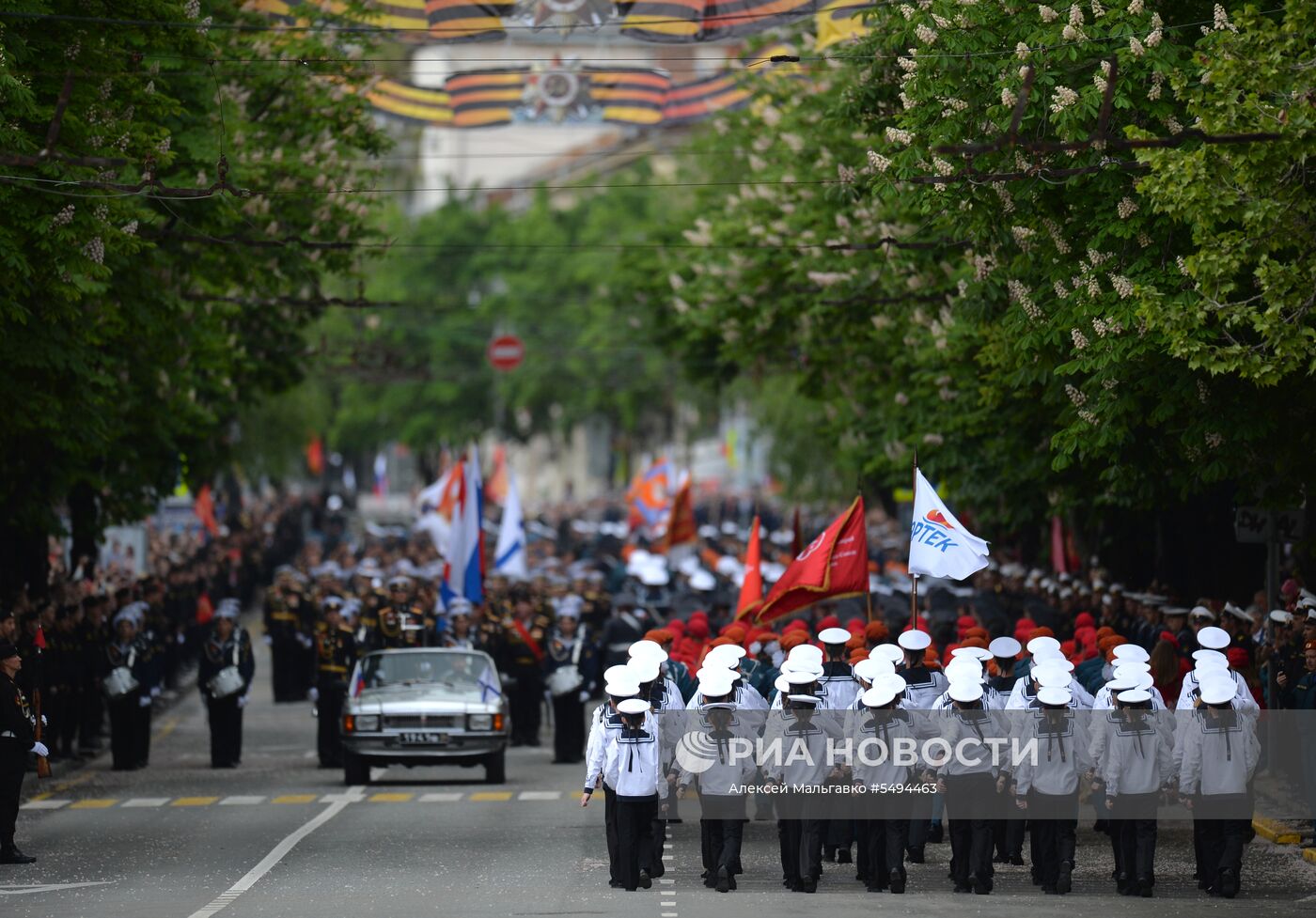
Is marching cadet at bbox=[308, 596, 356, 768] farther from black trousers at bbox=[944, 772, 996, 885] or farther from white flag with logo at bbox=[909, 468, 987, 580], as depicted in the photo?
black trousers at bbox=[944, 772, 996, 885]

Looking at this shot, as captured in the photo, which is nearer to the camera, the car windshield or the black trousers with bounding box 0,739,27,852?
the black trousers with bounding box 0,739,27,852

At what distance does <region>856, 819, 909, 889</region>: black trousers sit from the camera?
55.3 feet

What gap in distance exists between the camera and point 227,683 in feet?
88.4

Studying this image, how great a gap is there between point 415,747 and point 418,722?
26 centimetres

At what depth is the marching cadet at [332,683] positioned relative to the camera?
27.3 m

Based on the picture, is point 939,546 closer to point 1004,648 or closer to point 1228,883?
point 1004,648

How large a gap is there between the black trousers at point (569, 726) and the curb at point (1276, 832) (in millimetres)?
9260

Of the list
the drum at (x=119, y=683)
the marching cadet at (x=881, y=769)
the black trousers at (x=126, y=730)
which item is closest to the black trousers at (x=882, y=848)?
the marching cadet at (x=881, y=769)

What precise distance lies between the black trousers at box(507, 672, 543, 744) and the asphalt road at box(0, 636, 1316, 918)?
3.95 meters

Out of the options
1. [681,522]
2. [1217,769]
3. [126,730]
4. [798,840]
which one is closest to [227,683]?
[126,730]

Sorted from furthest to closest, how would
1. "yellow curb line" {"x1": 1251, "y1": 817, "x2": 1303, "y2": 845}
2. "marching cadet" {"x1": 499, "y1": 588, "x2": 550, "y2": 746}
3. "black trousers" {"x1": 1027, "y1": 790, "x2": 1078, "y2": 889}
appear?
"marching cadet" {"x1": 499, "y1": 588, "x2": 550, "y2": 746}
"yellow curb line" {"x1": 1251, "y1": 817, "x2": 1303, "y2": 845}
"black trousers" {"x1": 1027, "y1": 790, "x2": 1078, "y2": 889}

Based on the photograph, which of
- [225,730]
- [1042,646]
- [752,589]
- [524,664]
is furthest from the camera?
[524,664]

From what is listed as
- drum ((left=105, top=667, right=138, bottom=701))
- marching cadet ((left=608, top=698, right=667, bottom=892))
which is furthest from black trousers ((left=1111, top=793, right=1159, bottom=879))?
drum ((left=105, top=667, right=138, bottom=701))

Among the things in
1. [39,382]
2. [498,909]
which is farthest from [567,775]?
[498,909]
